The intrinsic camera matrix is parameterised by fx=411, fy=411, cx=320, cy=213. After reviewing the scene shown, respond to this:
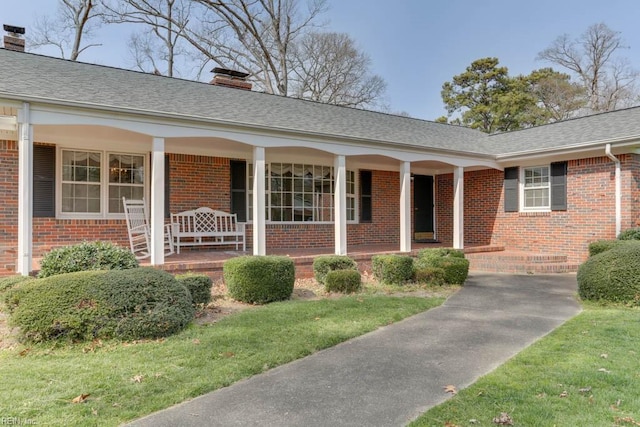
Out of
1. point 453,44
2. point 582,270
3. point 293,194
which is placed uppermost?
point 453,44

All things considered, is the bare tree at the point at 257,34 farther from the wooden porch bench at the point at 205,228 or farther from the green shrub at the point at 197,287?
the green shrub at the point at 197,287

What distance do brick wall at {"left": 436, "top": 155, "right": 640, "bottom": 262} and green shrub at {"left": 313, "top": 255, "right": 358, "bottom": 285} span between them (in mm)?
6324

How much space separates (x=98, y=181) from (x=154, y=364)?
659 centimetres

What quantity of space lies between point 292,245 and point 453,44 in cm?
1865

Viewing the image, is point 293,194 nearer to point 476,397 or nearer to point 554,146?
point 554,146

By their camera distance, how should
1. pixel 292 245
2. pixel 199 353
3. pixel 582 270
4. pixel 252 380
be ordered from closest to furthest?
pixel 252 380, pixel 199 353, pixel 582 270, pixel 292 245

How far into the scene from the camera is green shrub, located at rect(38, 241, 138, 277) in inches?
221

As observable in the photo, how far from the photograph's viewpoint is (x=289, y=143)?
28.8 ft

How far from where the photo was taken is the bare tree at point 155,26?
21.5 metres

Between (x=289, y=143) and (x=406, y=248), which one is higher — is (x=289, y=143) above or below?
above

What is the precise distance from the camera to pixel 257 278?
20.8ft

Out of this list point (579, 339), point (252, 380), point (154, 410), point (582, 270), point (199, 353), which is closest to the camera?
point (154, 410)

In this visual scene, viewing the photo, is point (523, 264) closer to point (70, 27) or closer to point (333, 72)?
point (333, 72)

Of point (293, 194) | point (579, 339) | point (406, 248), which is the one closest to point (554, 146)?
point (406, 248)
